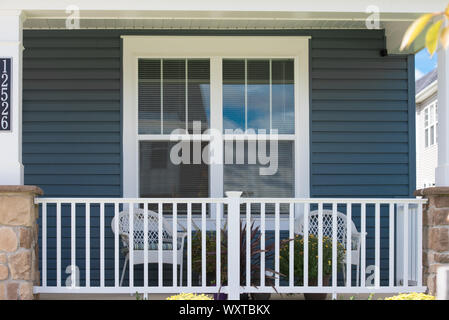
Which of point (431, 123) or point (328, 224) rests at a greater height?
point (431, 123)

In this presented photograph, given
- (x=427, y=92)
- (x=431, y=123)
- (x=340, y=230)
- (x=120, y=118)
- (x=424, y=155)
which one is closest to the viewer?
(x=340, y=230)

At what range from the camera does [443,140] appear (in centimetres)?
394

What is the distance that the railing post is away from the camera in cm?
391

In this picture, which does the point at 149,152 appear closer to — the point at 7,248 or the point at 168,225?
the point at 168,225

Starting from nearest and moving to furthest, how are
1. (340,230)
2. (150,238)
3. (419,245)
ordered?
(419,245), (150,238), (340,230)

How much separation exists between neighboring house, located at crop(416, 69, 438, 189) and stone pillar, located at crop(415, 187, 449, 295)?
11.9 m

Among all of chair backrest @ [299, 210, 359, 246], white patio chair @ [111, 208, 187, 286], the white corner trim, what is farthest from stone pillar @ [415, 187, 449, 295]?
the white corner trim

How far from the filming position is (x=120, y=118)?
16.9 ft

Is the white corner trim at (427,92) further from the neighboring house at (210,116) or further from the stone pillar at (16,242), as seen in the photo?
the stone pillar at (16,242)

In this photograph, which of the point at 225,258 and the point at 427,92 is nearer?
the point at 225,258

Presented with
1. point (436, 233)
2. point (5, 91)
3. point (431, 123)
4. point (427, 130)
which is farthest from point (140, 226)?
point (427, 130)

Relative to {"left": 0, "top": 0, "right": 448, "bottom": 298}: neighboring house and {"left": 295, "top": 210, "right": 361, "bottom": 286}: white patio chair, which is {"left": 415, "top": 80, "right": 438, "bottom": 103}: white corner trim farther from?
{"left": 295, "top": 210, "right": 361, "bottom": 286}: white patio chair

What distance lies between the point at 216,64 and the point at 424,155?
47.2 ft

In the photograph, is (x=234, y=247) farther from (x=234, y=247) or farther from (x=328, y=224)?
(x=328, y=224)
